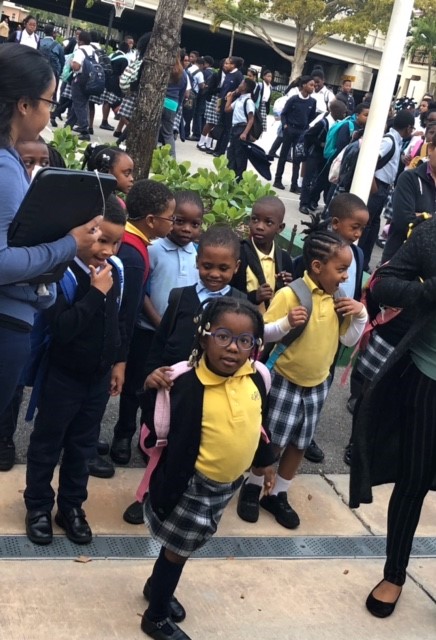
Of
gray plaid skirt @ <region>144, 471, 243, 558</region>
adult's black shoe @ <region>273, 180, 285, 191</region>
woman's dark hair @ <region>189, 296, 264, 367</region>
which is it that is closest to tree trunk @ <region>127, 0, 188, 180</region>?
woman's dark hair @ <region>189, 296, 264, 367</region>

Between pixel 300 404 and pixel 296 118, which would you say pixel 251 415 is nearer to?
pixel 300 404

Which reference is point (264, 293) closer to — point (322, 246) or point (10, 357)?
point (322, 246)

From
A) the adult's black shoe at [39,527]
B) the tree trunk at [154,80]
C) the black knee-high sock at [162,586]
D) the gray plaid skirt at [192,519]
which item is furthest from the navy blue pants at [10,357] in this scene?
the tree trunk at [154,80]

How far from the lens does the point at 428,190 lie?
5.64 metres


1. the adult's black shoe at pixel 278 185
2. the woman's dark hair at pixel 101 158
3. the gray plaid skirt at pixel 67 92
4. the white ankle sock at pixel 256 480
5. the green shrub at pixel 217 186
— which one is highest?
the woman's dark hair at pixel 101 158

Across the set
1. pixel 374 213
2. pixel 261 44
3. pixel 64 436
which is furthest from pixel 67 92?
pixel 261 44

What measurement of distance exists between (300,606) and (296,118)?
10.7 m

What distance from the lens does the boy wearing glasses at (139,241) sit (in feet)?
13.0

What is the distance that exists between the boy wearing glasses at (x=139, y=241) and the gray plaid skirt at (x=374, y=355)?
120 centimetres

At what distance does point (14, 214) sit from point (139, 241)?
1.60m

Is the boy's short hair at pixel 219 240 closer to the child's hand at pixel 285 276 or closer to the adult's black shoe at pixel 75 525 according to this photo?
the child's hand at pixel 285 276

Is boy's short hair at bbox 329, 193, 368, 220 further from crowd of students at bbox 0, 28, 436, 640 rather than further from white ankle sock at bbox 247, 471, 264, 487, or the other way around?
white ankle sock at bbox 247, 471, 264, 487

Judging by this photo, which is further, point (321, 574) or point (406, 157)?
point (406, 157)

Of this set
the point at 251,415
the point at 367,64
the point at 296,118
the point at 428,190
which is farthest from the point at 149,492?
the point at 367,64
